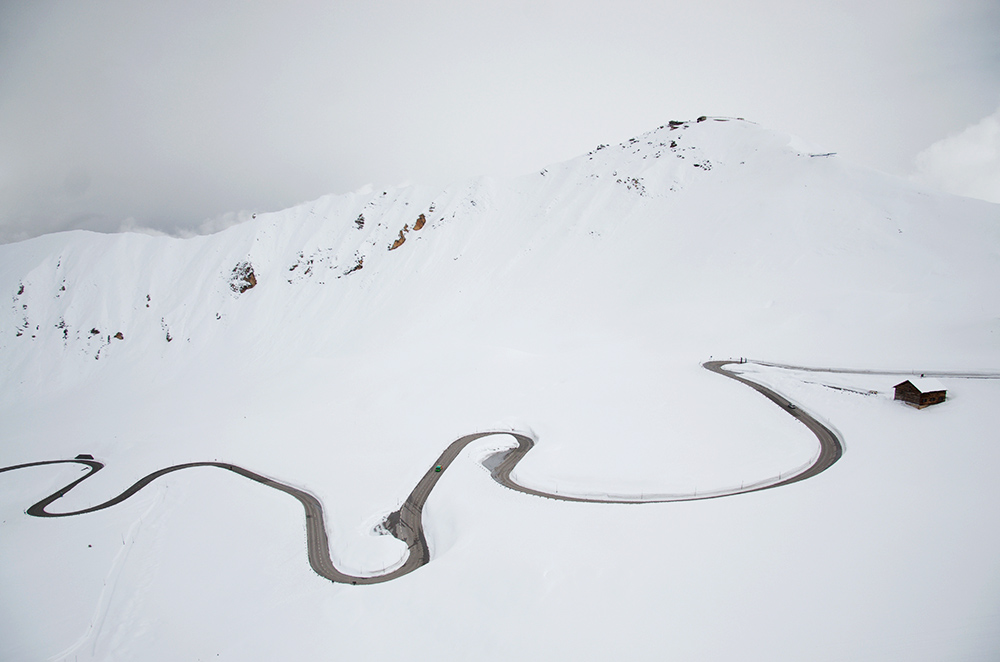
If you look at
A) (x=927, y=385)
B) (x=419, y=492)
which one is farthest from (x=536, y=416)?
(x=927, y=385)

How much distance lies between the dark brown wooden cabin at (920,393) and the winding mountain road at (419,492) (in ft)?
20.8

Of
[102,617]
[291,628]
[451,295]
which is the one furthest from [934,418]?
[451,295]

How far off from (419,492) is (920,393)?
34.6 m

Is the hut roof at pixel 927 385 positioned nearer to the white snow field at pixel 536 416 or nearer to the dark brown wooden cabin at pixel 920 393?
the dark brown wooden cabin at pixel 920 393

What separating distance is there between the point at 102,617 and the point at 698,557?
24.4 metres

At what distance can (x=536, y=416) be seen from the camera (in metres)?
35.7

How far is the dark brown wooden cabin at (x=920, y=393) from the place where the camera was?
28.0 meters

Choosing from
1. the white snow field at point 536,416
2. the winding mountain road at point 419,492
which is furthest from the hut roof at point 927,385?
the winding mountain road at point 419,492

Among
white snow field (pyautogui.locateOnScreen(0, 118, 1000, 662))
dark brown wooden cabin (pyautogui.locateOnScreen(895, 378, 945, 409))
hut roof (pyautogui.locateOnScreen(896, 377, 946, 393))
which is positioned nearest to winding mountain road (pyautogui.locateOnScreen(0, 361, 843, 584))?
white snow field (pyautogui.locateOnScreen(0, 118, 1000, 662))

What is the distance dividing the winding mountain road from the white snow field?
0.76 metres

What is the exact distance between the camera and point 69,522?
25.5m

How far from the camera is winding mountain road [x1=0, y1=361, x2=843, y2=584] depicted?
21203 mm

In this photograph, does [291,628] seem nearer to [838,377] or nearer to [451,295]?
[838,377]

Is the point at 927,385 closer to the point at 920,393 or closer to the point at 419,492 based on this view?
the point at 920,393
